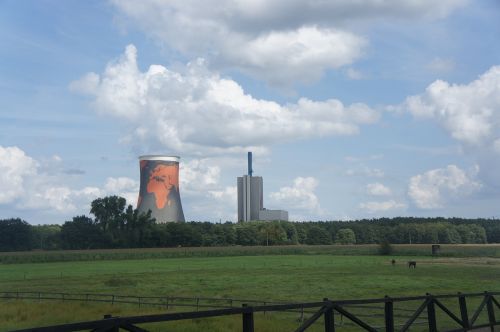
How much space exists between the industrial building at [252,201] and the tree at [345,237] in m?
26.0

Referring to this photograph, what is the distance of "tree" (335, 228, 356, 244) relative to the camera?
150225 mm

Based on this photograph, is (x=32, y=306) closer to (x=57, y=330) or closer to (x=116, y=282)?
(x=116, y=282)

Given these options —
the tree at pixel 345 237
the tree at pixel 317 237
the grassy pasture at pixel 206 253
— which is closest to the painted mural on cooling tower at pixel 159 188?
the grassy pasture at pixel 206 253

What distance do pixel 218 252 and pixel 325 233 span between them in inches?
2017

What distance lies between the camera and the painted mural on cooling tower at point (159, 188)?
10350 centimetres

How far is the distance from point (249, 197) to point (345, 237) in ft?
112

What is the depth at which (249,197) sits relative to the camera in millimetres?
173250

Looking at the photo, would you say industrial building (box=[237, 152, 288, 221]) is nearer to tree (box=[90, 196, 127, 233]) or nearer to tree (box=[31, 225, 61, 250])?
tree (box=[90, 196, 127, 233])

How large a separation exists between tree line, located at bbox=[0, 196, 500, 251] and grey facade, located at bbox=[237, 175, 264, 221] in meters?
20.5

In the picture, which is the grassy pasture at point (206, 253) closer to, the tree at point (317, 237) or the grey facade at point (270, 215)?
the tree at point (317, 237)

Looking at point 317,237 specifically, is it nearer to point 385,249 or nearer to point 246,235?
point 246,235

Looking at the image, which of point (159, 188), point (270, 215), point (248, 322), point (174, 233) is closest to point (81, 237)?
point (174, 233)

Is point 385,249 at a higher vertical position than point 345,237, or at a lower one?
lower

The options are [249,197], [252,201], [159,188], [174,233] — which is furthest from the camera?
[252,201]
